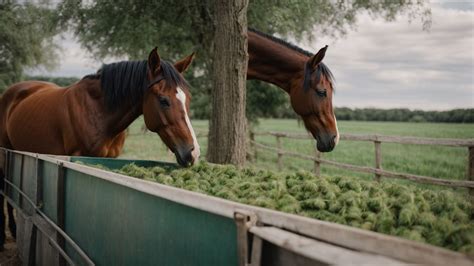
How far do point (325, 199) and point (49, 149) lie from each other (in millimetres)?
3905

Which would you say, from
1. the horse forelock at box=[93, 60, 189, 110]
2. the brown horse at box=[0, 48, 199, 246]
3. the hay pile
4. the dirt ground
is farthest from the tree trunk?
the dirt ground

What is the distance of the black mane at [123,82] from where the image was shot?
13.5ft

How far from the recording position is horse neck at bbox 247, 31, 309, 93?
217 inches

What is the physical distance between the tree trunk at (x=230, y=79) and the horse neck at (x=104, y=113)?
984 mm

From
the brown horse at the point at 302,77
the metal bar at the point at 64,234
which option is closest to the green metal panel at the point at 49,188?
the metal bar at the point at 64,234

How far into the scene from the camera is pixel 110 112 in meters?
4.33

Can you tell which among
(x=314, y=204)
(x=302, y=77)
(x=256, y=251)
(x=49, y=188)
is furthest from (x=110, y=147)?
(x=256, y=251)

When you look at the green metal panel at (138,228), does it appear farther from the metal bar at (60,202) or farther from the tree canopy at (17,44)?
the tree canopy at (17,44)

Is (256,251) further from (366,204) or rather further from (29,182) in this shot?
(29,182)

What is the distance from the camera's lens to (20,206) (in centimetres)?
451

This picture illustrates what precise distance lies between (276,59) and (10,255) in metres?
4.21

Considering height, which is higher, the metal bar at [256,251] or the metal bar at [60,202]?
the metal bar at [256,251]

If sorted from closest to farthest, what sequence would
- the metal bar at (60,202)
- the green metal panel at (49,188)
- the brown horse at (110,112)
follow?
the metal bar at (60,202)
the green metal panel at (49,188)
the brown horse at (110,112)

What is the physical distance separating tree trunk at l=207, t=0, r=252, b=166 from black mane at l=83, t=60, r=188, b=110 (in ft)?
2.74
